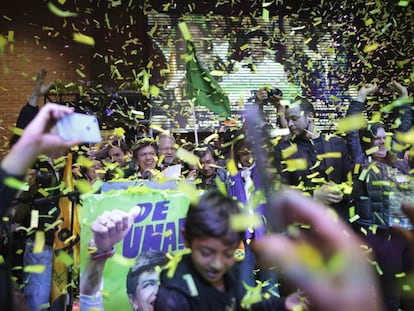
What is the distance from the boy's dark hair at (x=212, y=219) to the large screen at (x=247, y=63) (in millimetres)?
6388

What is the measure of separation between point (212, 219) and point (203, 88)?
3.48 meters

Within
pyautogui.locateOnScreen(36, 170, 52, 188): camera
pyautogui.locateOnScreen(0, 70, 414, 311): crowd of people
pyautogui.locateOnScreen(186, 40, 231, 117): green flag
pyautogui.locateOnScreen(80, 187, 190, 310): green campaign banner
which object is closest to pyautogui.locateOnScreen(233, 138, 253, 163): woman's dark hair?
pyautogui.locateOnScreen(0, 70, 414, 311): crowd of people

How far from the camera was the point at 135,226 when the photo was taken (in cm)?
283

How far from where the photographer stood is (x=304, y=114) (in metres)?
3.79

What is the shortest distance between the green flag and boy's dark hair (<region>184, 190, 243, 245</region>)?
128 inches

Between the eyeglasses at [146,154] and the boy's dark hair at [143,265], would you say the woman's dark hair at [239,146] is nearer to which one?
the eyeglasses at [146,154]

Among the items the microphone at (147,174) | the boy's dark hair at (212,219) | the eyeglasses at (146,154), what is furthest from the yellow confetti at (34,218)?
the boy's dark hair at (212,219)

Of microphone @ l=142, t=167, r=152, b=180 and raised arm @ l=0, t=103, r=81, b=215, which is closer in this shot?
raised arm @ l=0, t=103, r=81, b=215

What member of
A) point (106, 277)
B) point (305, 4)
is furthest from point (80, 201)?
point (305, 4)

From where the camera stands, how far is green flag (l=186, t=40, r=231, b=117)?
5.00 metres

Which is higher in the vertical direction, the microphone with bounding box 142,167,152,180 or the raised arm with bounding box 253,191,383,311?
the raised arm with bounding box 253,191,383,311

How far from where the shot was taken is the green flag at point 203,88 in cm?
500

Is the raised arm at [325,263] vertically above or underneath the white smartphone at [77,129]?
underneath

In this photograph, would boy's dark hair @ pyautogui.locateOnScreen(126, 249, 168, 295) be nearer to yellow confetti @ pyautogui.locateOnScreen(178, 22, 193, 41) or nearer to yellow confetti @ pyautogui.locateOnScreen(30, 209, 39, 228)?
yellow confetti @ pyautogui.locateOnScreen(30, 209, 39, 228)
